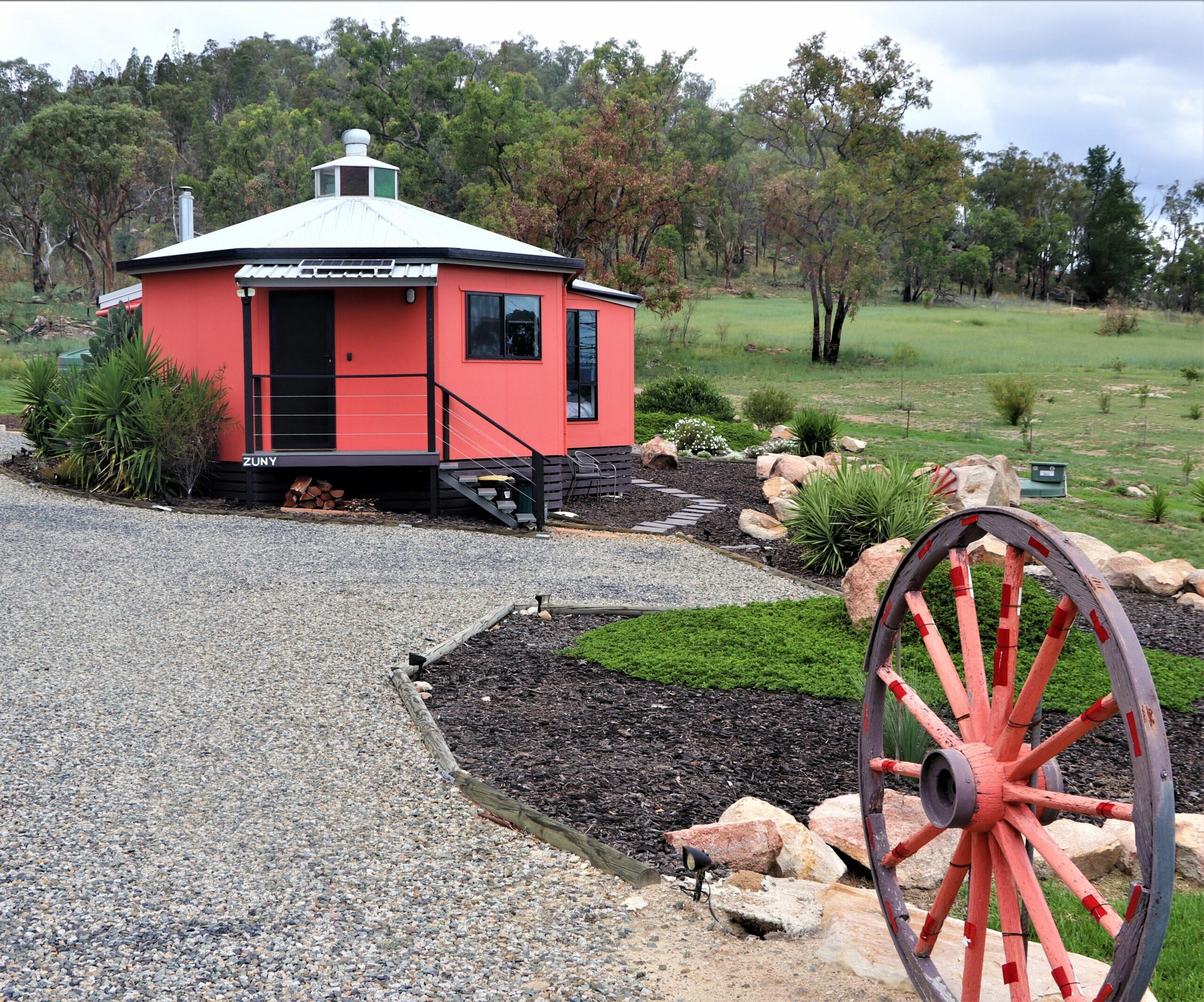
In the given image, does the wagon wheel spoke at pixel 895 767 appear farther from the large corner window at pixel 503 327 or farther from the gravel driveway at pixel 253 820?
the large corner window at pixel 503 327

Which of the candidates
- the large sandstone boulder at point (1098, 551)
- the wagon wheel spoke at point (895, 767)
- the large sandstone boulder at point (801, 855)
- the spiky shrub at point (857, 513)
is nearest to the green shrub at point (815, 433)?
the spiky shrub at point (857, 513)

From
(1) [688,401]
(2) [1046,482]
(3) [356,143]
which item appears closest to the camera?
(2) [1046,482]

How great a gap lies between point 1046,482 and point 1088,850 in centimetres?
1198

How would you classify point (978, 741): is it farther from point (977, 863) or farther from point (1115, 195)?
point (1115, 195)

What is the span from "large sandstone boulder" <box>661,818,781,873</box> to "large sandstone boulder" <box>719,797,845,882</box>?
3 centimetres

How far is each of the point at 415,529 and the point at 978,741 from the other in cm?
990

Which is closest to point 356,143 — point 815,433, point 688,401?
point 815,433

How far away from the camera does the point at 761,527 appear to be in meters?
13.1

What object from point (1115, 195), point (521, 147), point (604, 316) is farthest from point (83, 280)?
point (1115, 195)

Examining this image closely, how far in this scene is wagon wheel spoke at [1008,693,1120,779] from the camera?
2678mm

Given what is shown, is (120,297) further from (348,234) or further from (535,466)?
(535,466)

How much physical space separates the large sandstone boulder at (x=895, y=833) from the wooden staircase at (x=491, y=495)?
27.8 ft

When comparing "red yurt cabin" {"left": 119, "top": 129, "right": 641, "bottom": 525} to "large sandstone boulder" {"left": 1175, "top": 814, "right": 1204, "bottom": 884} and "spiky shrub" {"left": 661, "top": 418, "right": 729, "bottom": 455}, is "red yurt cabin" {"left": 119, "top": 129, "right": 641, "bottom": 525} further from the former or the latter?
"large sandstone boulder" {"left": 1175, "top": 814, "right": 1204, "bottom": 884}

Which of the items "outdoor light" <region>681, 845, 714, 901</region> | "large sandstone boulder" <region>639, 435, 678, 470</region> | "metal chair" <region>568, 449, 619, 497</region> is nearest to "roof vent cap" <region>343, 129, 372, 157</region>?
"metal chair" <region>568, 449, 619, 497</region>
